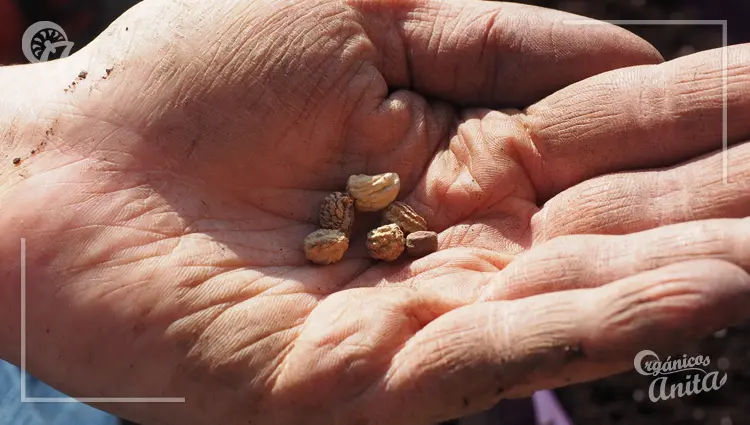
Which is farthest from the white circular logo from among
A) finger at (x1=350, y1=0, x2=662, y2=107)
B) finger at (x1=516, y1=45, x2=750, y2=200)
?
finger at (x1=516, y1=45, x2=750, y2=200)

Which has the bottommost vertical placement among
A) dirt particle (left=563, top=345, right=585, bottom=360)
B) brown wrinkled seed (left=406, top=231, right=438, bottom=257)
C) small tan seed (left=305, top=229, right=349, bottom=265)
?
brown wrinkled seed (left=406, top=231, right=438, bottom=257)

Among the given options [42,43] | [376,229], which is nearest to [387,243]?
[376,229]

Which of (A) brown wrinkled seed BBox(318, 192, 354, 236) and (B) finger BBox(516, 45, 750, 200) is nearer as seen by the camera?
(B) finger BBox(516, 45, 750, 200)

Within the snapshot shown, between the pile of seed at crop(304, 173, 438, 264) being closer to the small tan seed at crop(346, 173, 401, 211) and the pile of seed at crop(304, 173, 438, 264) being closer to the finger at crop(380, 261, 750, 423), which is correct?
the small tan seed at crop(346, 173, 401, 211)

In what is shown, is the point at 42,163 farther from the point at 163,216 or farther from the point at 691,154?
the point at 691,154

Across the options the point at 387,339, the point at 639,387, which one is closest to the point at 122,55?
the point at 387,339

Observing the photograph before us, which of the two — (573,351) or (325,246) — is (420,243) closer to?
(325,246)
